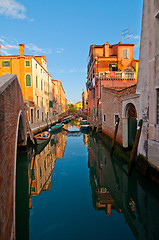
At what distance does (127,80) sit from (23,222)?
16.3m

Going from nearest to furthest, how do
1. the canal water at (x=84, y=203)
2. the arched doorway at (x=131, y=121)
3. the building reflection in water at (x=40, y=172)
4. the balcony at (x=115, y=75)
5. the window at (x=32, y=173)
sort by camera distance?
the canal water at (x=84, y=203)
the building reflection in water at (x=40, y=172)
the window at (x=32, y=173)
the arched doorway at (x=131, y=121)
the balcony at (x=115, y=75)

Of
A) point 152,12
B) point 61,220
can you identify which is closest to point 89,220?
point 61,220

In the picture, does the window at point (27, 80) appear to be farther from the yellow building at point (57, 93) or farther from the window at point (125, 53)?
the yellow building at point (57, 93)

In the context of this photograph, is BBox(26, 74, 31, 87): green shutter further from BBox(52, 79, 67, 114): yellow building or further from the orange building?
BBox(52, 79, 67, 114): yellow building

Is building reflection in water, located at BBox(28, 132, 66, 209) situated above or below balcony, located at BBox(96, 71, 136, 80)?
below

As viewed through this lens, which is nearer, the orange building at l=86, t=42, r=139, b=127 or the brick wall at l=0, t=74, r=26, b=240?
the brick wall at l=0, t=74, r=26, b=240

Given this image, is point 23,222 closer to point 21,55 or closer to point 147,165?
point 147,165

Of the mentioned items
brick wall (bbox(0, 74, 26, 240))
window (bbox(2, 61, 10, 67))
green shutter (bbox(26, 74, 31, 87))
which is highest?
window (bbox(2, 61, 10, 67))

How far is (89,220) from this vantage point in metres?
3.64

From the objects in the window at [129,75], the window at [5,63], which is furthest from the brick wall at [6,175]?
the window at [5,63]

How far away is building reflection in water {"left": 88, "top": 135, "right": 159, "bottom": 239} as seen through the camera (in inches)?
136

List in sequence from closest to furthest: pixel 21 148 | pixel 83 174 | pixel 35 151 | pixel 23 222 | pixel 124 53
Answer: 1. pixel 23 222
2. pixel 83 174
3. pixel 21 148
4. pixel 35 151
5. pixel 124 53

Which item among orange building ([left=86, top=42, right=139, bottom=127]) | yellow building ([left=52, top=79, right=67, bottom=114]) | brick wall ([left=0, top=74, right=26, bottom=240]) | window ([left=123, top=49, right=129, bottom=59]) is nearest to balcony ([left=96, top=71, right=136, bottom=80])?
orange building ([left=86, top=42, right=139, bottom=127])

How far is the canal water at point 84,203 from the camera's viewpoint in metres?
3.28
